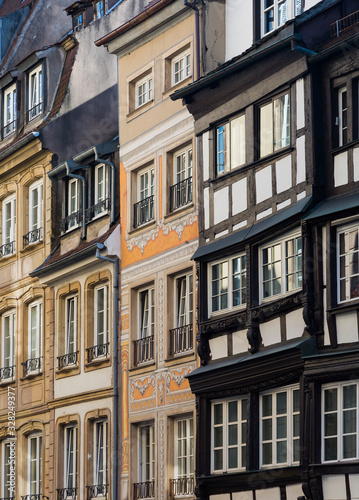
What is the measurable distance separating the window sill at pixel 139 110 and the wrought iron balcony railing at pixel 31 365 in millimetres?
6927

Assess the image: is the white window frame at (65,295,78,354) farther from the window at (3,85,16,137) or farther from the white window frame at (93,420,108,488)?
the window at (3,85,16,137)

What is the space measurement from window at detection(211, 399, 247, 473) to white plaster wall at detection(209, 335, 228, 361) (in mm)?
889

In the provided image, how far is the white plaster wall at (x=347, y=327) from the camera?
21172mm

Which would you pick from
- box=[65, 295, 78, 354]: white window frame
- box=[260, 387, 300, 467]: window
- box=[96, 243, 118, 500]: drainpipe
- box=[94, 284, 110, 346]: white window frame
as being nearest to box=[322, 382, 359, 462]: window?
box=[260, 387, 300, 467]: window

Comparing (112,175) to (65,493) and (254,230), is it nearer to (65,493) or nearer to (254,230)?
(65,493)

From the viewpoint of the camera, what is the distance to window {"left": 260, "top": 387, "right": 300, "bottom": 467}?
890 inches

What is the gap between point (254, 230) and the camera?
2414 cm

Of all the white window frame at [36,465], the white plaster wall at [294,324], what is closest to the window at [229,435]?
the white plaster wall at [294,324]

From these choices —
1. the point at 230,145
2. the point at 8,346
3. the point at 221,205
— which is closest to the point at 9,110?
the point at 8,346

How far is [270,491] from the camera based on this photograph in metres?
22.9

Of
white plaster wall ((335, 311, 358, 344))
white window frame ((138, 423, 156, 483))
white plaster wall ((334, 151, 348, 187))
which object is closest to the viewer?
white plaster wall ((335, 311, 358, 344))

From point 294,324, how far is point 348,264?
1.62 metres

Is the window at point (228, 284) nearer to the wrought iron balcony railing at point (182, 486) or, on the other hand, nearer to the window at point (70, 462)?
the wrought iron balcony railing at point (182, 486)

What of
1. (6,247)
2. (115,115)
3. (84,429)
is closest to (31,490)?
(84,429)
